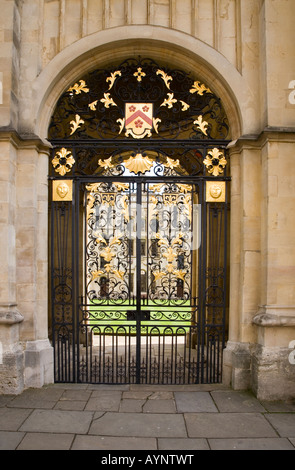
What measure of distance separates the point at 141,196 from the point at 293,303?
8.85 ft

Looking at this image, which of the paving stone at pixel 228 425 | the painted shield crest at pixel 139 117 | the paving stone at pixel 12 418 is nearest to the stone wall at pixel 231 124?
the paving stone at pixel 12 418

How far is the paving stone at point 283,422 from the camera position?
389 cm

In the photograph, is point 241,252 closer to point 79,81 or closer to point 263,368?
point 263,368

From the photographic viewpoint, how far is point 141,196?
556 cm

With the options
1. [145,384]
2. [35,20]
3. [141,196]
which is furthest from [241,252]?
[35,20]

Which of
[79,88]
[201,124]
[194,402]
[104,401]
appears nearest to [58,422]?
[104,401]

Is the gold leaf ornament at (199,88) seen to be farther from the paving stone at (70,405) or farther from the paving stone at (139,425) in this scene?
the paving stone at (70,405)

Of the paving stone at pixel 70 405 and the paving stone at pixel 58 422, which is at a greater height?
the paving stone at pixel 58 422

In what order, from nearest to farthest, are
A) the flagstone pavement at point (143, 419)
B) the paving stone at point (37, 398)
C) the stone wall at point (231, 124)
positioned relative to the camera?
the flagstone pavement at point (143, 419), the paving stone at point (37, 398), the stone wall at point (231, 124)

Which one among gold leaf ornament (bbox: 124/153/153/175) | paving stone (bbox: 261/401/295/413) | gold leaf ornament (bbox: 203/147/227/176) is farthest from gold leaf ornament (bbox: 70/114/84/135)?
paving stone (bbox: 261/401/295/413)

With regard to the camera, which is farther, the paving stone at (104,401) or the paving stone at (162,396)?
the paving stone at (162,396)

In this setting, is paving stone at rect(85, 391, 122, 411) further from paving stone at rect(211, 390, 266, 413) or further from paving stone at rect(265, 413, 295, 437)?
paving stone at rect(265, 413, 295, 437)

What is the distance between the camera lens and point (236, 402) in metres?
4.72

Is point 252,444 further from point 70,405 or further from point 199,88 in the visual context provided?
point 199,88
